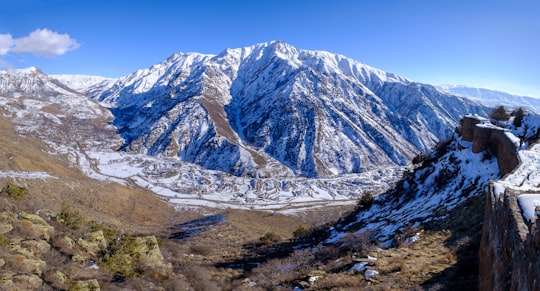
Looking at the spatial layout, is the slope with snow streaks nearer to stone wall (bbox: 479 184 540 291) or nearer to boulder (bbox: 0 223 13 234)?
stone wall (bbox: 479 184 540 291)

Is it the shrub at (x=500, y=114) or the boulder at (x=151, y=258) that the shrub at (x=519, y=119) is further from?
the boulder at (x=151, y=258)

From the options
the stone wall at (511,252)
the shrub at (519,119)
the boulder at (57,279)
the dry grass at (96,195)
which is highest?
the shrub at (519,119)

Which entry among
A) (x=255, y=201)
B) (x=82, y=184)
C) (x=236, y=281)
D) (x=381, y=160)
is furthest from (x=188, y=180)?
Answer: (x=236, y=281)

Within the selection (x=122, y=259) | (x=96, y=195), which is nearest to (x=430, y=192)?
(x=122, y=259)

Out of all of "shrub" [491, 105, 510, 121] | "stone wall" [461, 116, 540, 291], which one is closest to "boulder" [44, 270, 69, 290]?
"stone wall" [461, 116, 540, 291]

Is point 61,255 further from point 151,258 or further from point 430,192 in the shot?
point 430,192

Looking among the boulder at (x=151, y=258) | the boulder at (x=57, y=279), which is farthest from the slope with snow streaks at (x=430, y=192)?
the boulder at (x=57, y=279)

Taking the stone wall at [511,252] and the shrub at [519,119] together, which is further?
the shrub at [519,119]

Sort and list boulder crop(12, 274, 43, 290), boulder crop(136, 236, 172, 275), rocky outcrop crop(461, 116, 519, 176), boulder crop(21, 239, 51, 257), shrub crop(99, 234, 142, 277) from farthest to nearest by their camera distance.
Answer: boulder crop(136, 236, 172, 275) → rocky outcrop crop(461, 116, 519, 176) → shrub crop(99, 234, 142, 277) → boulder crop(21, 239, 51, 257) → boulder crop(12, 274, 43, 290)

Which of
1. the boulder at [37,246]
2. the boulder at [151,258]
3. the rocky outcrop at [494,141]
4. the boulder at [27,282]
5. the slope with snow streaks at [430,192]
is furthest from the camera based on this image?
the slope with snow streaks at [430,192]

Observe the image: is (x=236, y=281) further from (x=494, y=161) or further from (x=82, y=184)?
(x=82, y=184)
